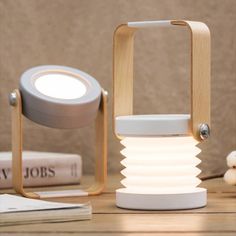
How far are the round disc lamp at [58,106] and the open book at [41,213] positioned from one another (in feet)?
0.67

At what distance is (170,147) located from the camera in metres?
1.00

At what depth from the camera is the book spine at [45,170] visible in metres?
1.28

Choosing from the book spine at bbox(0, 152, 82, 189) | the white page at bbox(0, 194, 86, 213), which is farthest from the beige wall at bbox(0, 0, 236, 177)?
the white page at bbox(0, 194, 86, 213)

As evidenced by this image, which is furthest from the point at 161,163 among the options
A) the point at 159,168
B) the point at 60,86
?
the point at 60,86

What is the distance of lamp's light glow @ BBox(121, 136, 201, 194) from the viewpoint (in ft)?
3.27

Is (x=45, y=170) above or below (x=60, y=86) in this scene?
below

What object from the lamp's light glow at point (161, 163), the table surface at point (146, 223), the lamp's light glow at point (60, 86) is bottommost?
the table surface at point (146, 223)

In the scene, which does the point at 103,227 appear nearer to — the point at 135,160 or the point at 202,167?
the point at 135,160

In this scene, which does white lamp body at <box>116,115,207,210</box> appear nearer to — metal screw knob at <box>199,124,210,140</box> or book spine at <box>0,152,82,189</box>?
metal screw knob at <box>199,124,210,140</box>

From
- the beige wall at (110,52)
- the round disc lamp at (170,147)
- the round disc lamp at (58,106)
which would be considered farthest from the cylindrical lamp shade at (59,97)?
the beige wall at (110,52)

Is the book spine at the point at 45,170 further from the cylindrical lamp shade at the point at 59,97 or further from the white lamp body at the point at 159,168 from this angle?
the white lamp body at the point at 159,168

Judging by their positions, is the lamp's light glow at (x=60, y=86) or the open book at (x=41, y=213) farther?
the lamp's light glow at (x=60, y=86)

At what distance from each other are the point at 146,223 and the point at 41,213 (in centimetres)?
12

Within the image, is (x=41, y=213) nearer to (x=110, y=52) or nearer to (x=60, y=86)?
(x=60, y=86)
